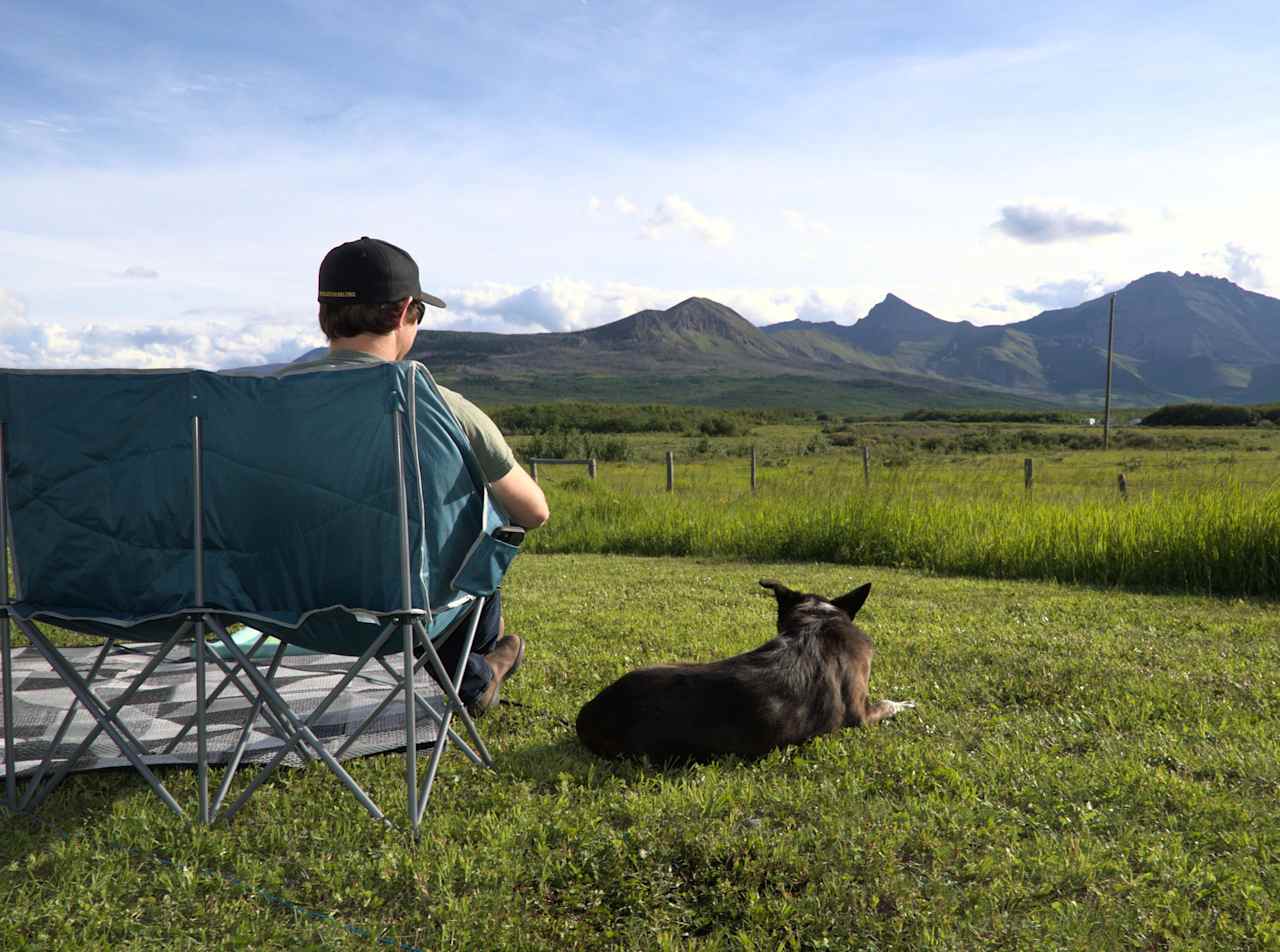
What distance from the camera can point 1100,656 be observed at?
5.33 meters

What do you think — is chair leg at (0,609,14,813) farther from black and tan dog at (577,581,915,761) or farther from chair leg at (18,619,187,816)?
black and tan dog at (577,581,915,761)

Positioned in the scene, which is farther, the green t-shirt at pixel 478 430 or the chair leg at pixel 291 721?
the green t-shirt at pixel 478 430

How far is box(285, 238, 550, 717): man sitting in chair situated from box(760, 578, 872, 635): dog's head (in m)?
1.39

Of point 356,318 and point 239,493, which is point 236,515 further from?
point 356,318

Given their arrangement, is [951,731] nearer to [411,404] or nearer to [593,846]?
[593,846]

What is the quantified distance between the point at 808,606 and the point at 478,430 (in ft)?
6.25

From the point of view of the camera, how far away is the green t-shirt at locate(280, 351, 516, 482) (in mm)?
3139

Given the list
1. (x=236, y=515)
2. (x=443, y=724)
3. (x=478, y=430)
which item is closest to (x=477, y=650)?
(x=443, y=724)

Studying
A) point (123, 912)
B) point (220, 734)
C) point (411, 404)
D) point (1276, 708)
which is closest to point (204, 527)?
point (411, 404)

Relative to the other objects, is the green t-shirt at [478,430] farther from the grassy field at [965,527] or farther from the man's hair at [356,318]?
the grassy field at [965,527]

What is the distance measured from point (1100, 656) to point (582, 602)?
3770mm

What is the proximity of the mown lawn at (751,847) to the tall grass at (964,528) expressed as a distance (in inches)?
185

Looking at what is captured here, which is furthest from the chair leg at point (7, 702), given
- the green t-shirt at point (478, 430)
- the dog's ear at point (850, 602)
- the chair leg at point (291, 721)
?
the dog's ear at point (850, 602)

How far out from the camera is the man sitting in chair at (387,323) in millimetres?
3123
